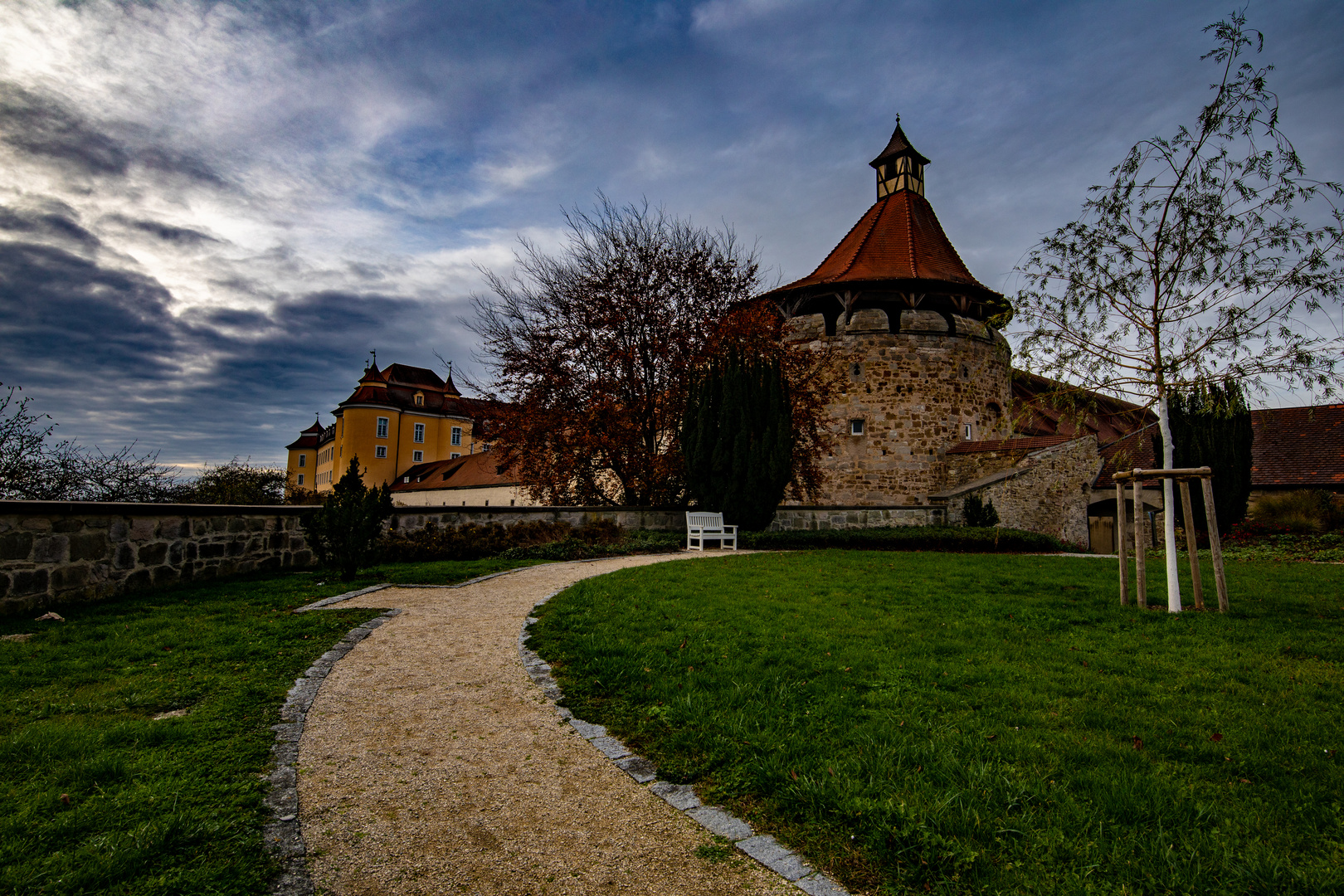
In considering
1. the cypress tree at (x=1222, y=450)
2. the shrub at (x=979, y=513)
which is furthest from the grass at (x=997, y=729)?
the shrub at (x=979, y=513)

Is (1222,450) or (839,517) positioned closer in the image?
(1222,450)

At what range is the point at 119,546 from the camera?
21.7ft

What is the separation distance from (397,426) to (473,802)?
51.2 meters

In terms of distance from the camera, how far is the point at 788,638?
4902 millimetres

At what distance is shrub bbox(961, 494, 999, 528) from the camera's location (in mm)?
17047

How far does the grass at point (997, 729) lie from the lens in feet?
7.04

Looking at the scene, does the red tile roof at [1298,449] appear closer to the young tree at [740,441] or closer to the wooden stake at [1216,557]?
the young tree at [740,441]

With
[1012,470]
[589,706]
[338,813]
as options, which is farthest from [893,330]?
[338,813]

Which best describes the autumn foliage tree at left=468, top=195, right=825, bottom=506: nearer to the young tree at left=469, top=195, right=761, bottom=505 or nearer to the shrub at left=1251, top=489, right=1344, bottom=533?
the young tree at left=469, top=195, right=761, bottom=505

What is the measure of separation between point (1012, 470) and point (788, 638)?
15.8 meters

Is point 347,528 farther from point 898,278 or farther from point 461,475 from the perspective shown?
point 461,475

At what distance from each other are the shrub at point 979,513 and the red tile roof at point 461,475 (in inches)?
728

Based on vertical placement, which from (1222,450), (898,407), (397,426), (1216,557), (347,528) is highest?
(397,426)

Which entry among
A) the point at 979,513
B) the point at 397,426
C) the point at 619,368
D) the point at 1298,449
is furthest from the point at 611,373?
the point at 397,426
